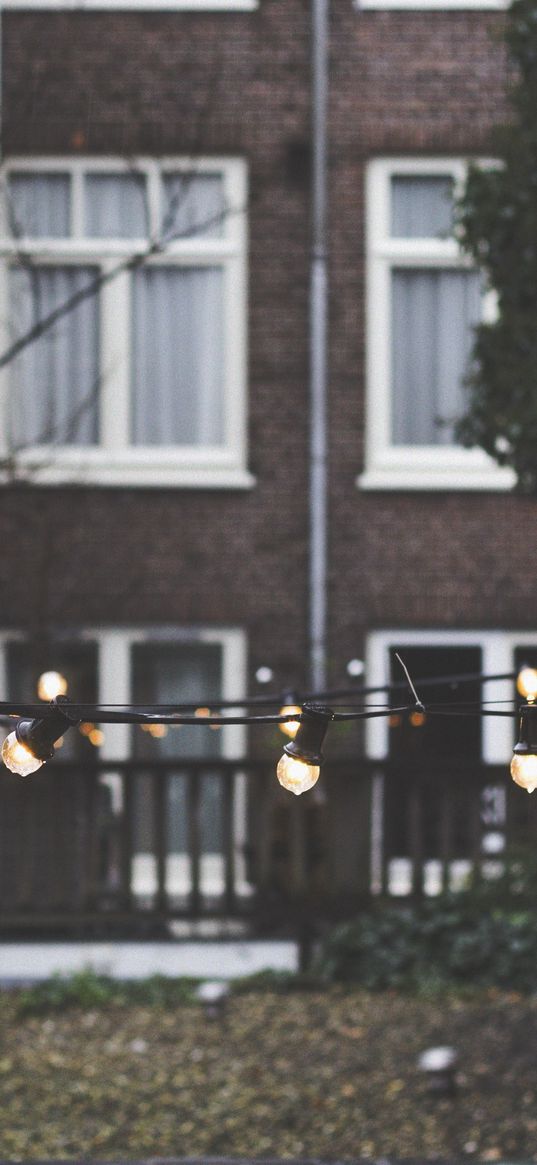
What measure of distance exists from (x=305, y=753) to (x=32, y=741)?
555 mm

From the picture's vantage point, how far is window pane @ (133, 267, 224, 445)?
1135cm

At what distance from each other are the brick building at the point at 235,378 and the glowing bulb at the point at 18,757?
25.7 feet

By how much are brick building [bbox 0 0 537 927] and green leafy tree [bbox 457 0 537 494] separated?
4.44m

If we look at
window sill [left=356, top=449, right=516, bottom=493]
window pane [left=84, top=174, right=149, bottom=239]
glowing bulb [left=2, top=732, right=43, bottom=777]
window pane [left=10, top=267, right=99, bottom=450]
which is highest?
window pane [left=84, top=174, right=149, bottom=239]

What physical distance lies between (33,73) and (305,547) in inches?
154

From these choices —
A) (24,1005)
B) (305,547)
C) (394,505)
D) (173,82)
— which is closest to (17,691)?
(305,547)

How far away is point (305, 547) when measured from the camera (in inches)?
432

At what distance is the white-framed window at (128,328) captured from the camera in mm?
11070

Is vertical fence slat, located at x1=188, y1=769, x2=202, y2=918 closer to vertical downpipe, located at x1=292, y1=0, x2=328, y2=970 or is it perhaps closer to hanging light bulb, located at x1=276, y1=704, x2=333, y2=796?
vertical downpipe, located at x1=292, y1=0, x2=328, y2=970

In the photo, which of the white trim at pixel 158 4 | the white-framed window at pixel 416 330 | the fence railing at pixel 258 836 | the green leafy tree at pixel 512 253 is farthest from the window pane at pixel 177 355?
the green leafy tree at pixel 512 253

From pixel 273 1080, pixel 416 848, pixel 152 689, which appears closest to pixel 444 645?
pixel 152 689

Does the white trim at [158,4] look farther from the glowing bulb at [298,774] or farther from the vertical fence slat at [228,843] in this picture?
the glowing bulb at [298,774]

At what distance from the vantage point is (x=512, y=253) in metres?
6.46

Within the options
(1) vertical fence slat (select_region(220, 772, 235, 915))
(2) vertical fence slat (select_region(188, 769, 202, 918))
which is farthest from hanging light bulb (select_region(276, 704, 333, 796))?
(1) vertical fence slat (select_region(220, 772, 235, 915))
